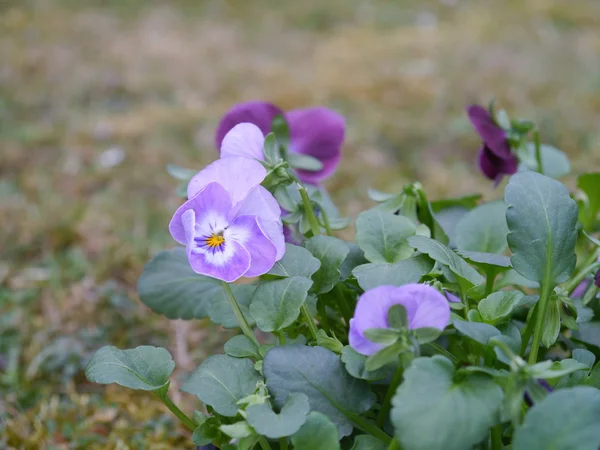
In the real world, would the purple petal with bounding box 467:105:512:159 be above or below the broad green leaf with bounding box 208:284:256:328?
above

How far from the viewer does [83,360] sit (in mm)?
1564

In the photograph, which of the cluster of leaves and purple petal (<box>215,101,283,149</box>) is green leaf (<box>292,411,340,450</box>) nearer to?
the cluster of leaves

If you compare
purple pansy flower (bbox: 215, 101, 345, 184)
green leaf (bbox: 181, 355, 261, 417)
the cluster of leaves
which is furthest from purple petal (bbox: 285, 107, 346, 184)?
green leaf (bbox: 181, 355, 261, 417)

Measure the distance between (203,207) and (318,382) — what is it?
0.27 m

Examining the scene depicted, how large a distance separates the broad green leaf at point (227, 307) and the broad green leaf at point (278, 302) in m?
0.10

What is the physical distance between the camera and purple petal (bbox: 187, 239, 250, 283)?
84 cm

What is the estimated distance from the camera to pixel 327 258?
95 centimetres

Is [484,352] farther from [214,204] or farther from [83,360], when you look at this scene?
[83,360]

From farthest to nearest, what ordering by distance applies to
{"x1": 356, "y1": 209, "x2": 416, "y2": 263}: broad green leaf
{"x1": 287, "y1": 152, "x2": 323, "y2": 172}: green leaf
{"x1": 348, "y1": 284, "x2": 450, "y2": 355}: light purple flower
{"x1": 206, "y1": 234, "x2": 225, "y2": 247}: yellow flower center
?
{"x1": 287, "y1": 152, "x2": 323, "y2": 172}: green leaf → {"x1": 356, "y1": 209, "x2": 416, "y2": 263}: broad green leaf → {"x1": 206, "y1": 234, "x2": 225, "y2": 247}: yellow flower center → {"x1": 348, "y1": 284, "x2": 450, "y2": 355}: light purple flower

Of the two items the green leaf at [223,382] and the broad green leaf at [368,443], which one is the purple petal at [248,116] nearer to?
the green leaf at [223,382]

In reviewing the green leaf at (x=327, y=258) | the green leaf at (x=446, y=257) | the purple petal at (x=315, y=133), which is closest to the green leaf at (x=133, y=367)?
the green leaf at (x=327, y=258)


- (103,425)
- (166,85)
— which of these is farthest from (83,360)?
(166,85)

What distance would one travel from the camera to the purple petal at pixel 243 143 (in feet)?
3.09

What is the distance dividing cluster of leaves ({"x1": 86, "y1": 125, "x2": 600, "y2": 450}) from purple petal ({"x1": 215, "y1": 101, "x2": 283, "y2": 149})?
0.13 metres
